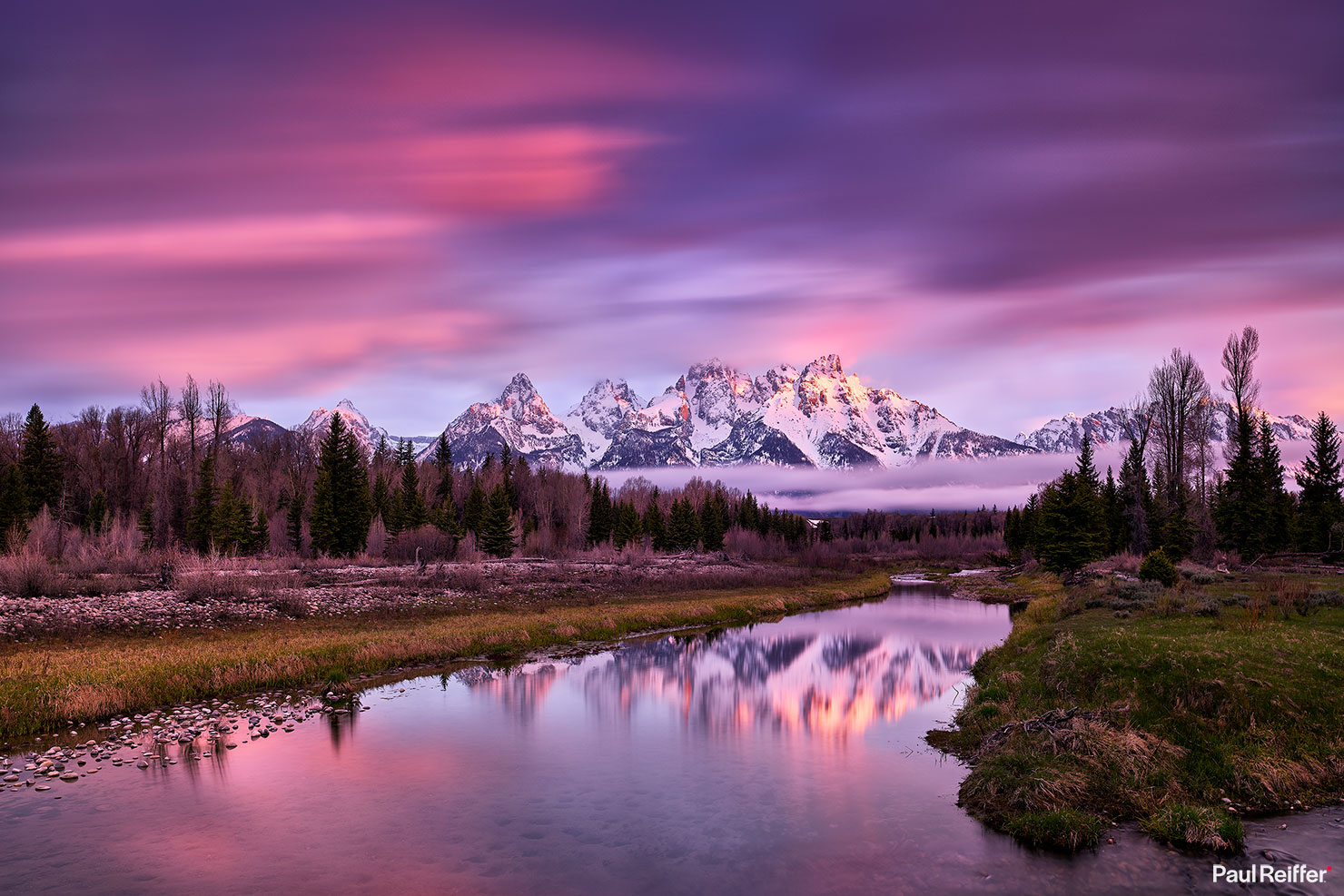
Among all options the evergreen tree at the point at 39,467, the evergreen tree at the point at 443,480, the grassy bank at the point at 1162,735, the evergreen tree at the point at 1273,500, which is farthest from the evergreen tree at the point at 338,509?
the evergreen tree at the point at 1273,500

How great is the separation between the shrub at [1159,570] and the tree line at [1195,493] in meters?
20.8

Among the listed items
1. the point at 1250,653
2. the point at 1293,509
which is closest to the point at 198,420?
the point at 1250,653

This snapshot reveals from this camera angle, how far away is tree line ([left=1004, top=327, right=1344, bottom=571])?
6538 cm

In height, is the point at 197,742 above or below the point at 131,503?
below

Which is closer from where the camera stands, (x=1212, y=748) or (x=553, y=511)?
(x=1212, y=748)

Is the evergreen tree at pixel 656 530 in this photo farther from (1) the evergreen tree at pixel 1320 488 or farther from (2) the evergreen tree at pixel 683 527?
(1) the evergreen tree at pixel 1320 488

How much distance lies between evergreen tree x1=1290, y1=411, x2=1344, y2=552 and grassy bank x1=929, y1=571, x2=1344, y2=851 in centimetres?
6546

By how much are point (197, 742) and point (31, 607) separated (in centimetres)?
1973

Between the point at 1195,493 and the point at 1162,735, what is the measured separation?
79.0 meters

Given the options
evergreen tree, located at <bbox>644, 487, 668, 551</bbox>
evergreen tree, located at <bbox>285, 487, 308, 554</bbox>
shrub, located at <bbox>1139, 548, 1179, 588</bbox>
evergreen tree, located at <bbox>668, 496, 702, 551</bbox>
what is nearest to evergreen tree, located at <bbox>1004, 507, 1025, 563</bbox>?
evergreen tree, located at <bbox>668, 496, 702, 551</bbox>

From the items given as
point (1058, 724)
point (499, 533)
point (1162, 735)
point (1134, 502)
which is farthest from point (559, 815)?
point (1134, 502)

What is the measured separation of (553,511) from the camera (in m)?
150

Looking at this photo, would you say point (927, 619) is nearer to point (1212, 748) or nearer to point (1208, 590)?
point (1208, 590)

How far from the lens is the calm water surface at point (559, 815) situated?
12.8 m
